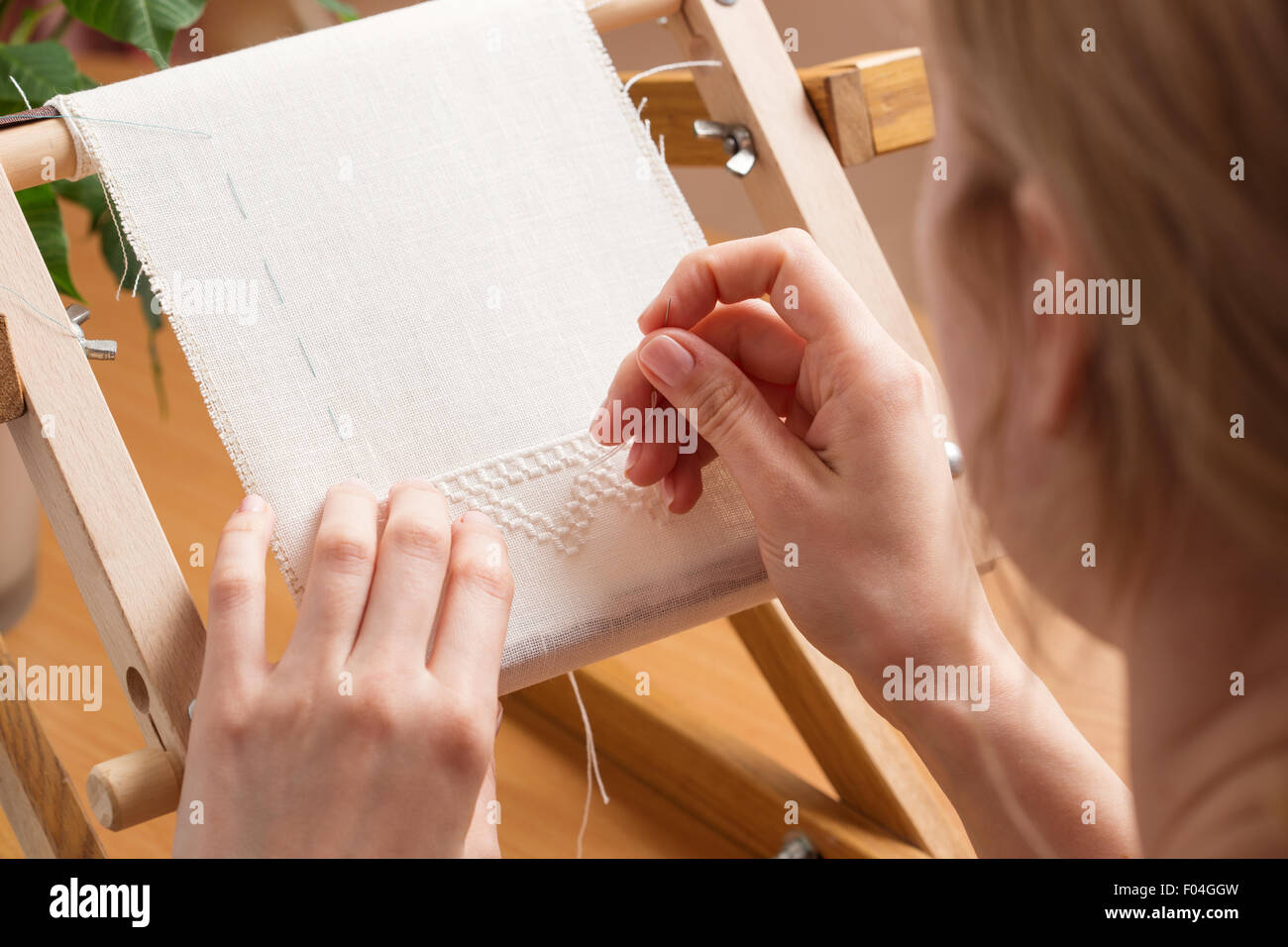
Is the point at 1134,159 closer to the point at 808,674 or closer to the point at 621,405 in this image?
the point at 621,405

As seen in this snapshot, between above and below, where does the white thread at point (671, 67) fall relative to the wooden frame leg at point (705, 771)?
above

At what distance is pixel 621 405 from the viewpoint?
0.62 m

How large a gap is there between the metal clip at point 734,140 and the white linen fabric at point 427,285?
0.07m

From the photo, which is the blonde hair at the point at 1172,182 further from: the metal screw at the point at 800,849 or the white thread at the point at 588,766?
A: the metal screw at the point at 800,849

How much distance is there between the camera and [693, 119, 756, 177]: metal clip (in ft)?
2.39

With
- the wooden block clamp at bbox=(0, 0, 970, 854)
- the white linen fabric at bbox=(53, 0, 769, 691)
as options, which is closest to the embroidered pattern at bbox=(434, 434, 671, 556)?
the white linen fabric at bbox=(53, 0, 769, 691)

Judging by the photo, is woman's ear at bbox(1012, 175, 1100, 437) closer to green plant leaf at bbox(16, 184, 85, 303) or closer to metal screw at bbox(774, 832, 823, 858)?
metal screw at bbox(774, 832, 823, 858)

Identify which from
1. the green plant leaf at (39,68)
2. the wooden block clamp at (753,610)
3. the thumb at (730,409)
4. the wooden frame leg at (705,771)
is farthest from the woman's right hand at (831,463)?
the green plant leaf at (39,68)

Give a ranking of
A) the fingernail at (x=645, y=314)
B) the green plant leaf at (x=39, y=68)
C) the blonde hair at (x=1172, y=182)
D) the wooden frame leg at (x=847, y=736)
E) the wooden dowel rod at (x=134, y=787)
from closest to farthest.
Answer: the blonde hair at (x=1172, y=182) → the wooden dowel rod at (x=134, y=787) → the fingernail at (x=645, y=314) → the wooden frame leg at (x=847, y=736) → the green plant leaf at (x=39, y=68)

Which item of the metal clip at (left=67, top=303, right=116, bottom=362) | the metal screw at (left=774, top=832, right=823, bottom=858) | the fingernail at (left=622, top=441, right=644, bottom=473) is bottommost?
the metal screw at (left=774, top=832, right=823, bottom=858)

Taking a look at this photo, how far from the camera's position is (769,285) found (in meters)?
0.62

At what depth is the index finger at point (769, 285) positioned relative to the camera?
1.96ft

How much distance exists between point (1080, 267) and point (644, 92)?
0.53 metres
